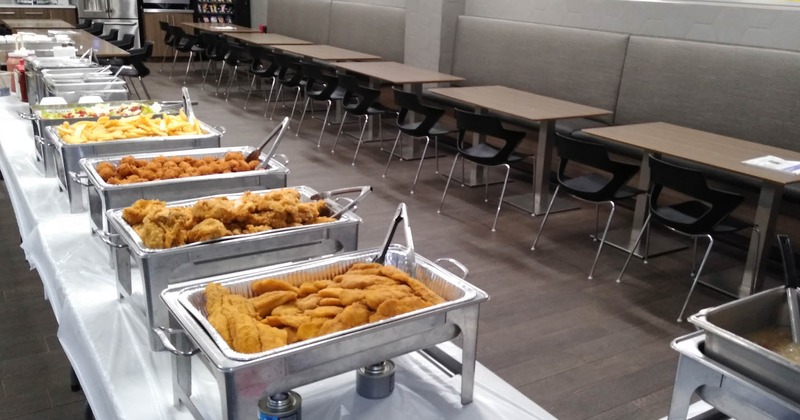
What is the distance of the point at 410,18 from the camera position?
259 inches

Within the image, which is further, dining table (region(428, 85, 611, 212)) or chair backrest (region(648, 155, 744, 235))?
dining table (region(428, 85, 611, 212))

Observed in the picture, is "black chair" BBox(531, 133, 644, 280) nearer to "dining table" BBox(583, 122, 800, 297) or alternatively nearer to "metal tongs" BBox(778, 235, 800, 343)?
"dining table" BBox(583, 122, 800, 297)

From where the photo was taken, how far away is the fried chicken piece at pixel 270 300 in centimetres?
118

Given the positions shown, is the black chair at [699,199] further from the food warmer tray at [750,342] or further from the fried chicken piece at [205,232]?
the fried chicken piece at [205,232]

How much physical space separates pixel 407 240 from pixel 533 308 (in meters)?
1.73

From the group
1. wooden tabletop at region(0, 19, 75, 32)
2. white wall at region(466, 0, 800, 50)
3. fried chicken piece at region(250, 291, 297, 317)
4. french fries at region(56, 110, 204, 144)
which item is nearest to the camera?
fried chicken piece at region(250, 291, 297, 317)

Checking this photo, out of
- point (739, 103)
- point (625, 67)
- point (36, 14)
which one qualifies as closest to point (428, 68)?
point (625, 67)

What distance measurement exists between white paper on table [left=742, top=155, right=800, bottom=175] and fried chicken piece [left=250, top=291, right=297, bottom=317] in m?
2.61

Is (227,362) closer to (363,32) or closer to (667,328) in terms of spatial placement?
(667,328)

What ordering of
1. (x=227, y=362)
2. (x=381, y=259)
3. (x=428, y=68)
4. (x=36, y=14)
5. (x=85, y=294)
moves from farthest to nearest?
(x=36, y=14), (x=428, y=68), (x=85, y=294), (x=381, y=259), (x=227, y=362)

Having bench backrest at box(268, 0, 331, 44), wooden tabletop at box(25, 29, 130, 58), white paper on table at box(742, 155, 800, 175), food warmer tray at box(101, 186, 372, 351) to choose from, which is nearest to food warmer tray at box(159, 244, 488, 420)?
food warmer tray at box(101, 186, 372, 351)

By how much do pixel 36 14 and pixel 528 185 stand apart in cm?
842

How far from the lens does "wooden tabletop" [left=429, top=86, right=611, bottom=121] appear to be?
161 inches

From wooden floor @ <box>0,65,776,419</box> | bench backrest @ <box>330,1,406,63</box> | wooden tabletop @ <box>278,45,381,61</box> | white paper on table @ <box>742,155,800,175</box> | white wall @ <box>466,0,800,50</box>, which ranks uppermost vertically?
white wall @ <box>466,0,800,50</box>
